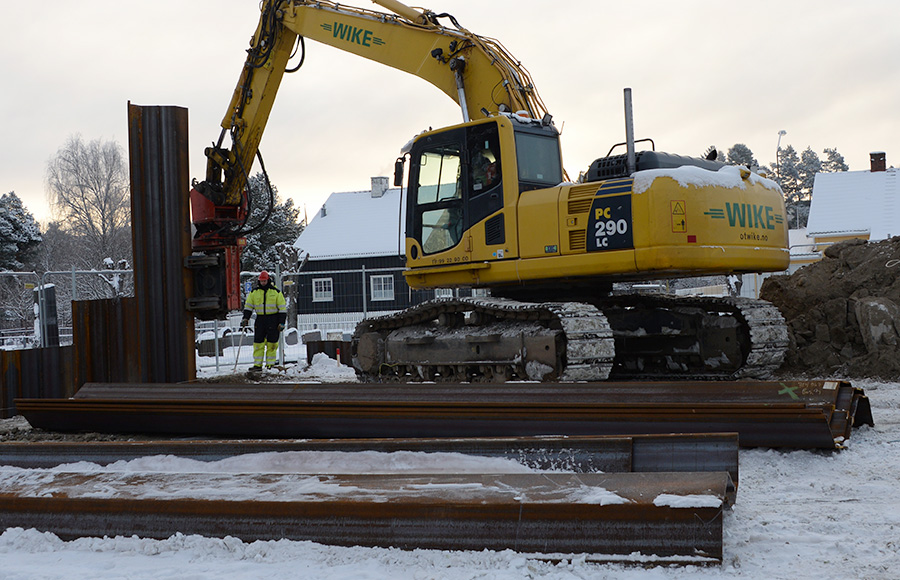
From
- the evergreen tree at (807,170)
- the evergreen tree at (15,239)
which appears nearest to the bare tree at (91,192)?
the evergreen tree at (15,239)

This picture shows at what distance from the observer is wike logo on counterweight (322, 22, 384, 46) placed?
1073 centimetres

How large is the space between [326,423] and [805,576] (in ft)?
13.0

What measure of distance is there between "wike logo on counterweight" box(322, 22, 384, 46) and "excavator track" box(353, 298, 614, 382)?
12.2 feet

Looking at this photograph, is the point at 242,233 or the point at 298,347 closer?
the point at 242,233

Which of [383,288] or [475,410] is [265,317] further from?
[383,288]

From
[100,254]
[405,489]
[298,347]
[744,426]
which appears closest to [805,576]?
[405,489]

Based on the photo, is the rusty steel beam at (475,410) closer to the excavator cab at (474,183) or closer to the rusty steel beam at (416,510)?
the rusty steel beam at (416,510)

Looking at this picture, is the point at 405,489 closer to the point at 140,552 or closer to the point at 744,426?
the point at 140,552

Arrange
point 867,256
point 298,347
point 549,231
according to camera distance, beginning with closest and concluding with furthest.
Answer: point 549,231 → point 867,256 → point 298,347

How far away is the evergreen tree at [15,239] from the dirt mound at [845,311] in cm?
3673

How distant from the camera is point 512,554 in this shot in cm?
362

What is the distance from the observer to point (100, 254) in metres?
46.1

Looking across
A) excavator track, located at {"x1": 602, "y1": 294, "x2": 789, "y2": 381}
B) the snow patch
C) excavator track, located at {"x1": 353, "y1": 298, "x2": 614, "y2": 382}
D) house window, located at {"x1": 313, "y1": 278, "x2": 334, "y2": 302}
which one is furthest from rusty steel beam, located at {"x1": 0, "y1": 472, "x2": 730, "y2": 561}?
house window, located at {"x1": 313, "y1": 278, "x2": 334, "y2": 302}

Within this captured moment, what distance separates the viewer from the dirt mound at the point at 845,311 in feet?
33.7
